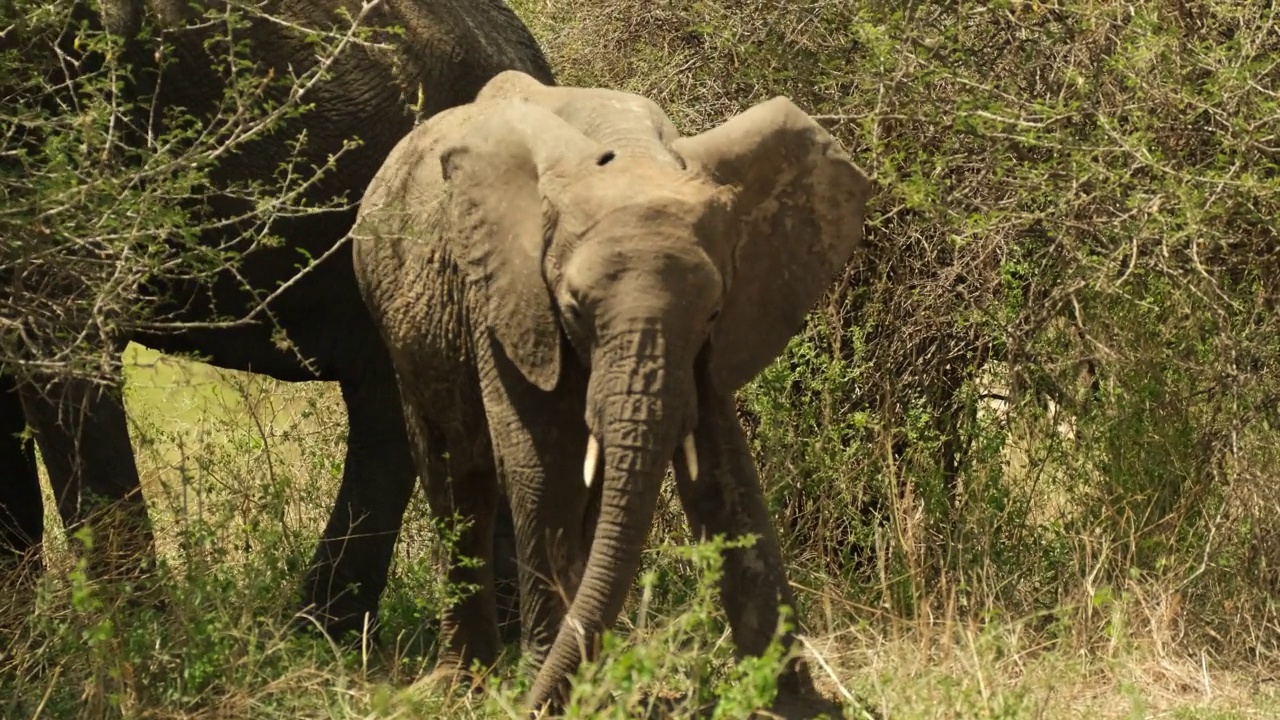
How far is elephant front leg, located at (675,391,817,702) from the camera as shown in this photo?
18.2ft

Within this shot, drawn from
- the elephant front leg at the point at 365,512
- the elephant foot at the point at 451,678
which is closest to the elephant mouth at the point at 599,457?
the elephant foot at the point at 451,678

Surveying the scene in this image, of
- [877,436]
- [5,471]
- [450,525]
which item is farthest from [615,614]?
[5,471]

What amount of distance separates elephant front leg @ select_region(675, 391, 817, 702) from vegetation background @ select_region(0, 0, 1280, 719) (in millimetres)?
138

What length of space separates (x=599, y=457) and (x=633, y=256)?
510 millimetres

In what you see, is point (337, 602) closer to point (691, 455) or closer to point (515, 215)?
point (515, 215)

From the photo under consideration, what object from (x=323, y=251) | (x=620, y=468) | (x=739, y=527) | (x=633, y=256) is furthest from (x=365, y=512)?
(x=633, y=256)

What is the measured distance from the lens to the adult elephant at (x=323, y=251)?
284 inches

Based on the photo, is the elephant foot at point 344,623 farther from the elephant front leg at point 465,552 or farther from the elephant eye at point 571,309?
the elephant eye at point 571,309

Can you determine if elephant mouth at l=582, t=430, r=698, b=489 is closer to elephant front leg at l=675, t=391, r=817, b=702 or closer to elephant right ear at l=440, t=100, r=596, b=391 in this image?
elephant front leg at l=675, t=391, r=817, b=702

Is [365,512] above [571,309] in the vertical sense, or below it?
below

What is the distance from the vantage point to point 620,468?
5090 millimetres

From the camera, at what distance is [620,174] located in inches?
208

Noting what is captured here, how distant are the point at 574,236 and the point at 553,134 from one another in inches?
15.7

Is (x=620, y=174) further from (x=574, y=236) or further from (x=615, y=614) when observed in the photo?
(x=615, y=614)
